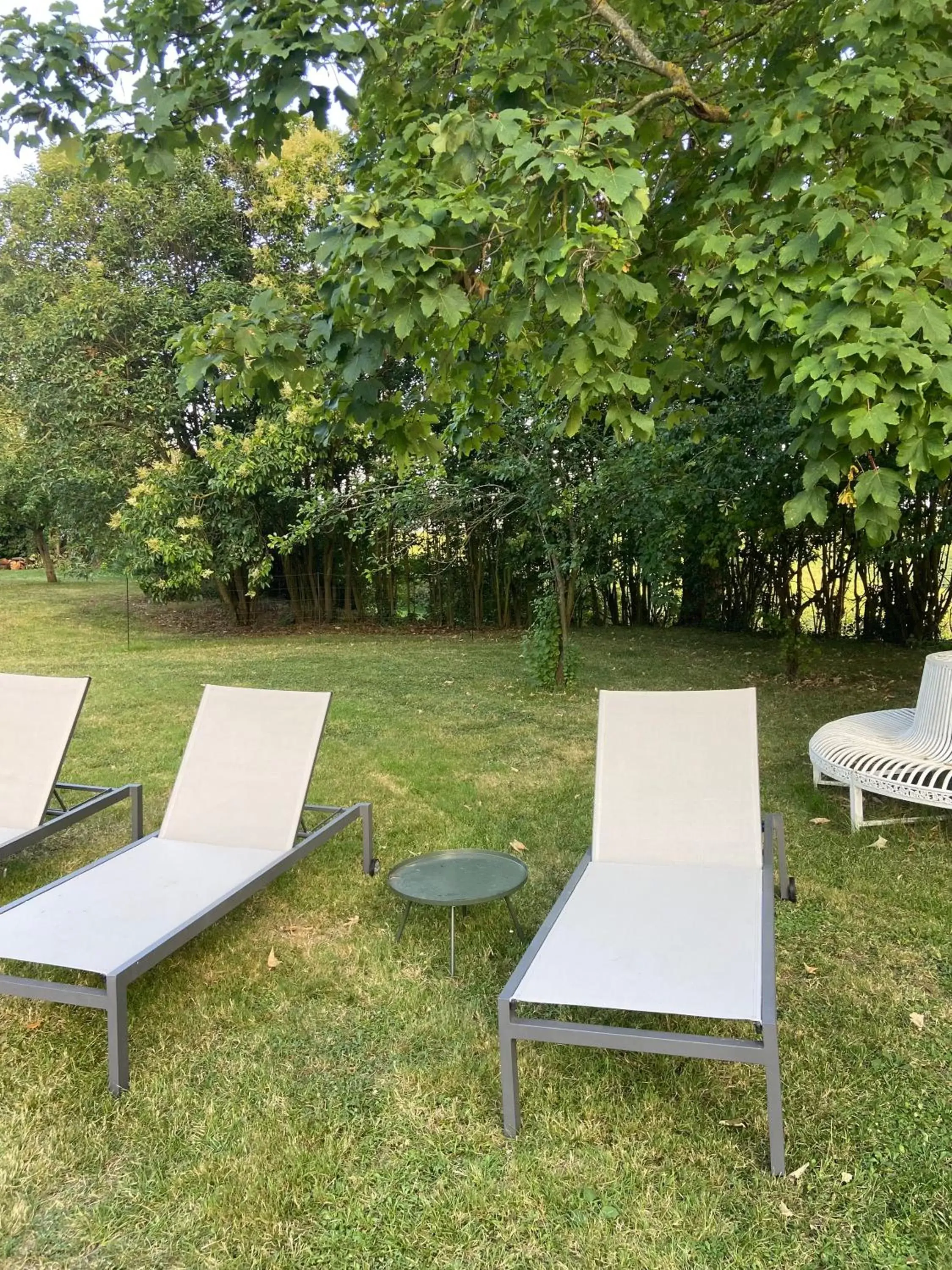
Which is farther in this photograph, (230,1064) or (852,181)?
(852,181)

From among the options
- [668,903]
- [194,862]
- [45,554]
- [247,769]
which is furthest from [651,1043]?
[45,554]

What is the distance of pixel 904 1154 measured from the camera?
2.22 metres

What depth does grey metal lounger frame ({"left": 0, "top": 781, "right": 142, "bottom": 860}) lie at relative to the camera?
3578mm

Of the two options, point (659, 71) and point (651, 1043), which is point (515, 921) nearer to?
point (651, 1043)

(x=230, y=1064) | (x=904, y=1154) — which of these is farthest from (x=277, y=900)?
(x=904, y=1154)

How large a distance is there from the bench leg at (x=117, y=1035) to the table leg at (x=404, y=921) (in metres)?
1.12

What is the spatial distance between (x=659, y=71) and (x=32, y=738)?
439cm

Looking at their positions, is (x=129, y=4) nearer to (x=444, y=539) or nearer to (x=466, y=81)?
(x=466, y=81)

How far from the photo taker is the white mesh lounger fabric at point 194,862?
254 centimetres

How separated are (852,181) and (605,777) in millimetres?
2595

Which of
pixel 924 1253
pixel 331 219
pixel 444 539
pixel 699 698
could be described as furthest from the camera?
pixel 444 539

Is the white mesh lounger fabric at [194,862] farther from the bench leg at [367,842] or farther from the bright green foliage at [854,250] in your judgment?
the bright green foliage at [854,250]

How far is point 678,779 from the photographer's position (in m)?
3.49

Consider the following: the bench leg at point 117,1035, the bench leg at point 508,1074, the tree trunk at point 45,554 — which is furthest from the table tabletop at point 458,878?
the tree trunk at point 45,554
